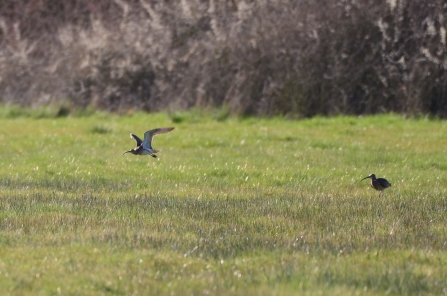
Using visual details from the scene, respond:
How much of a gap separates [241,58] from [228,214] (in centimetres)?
1481

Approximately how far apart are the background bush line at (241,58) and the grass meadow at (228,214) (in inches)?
125

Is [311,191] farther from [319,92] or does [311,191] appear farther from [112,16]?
[112,16]

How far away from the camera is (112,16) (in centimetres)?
3038

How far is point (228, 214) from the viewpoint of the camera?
9.98 m

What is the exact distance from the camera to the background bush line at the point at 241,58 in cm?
2252

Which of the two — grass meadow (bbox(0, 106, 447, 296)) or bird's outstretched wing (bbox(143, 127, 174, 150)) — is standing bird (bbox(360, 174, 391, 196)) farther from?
bird's outstretched wing (bbox(143, 127, 174, 150))

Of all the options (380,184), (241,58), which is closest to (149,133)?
(380,184)

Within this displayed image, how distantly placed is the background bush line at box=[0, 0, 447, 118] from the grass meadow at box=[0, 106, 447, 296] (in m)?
3.18

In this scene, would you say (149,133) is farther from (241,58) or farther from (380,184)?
(241,58)

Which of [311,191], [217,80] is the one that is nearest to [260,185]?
[311,191]

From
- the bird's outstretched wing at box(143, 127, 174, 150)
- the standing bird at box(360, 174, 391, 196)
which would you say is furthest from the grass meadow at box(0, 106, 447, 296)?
the bird's outstretched wing at box(143, 127, 174, 150)

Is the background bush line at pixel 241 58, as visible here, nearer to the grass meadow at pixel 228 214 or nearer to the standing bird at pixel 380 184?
the grass meadow at pixel 228 214

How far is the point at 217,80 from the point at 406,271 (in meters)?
18.1

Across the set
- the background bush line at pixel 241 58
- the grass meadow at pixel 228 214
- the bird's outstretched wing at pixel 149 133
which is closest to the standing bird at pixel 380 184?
the grass meadow at pixel 228 214
